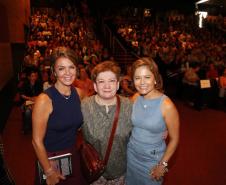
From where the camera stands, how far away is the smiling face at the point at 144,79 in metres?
2.07

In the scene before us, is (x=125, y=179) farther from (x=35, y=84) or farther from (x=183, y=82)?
(x=183, y=82)

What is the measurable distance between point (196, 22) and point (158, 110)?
17922 mm

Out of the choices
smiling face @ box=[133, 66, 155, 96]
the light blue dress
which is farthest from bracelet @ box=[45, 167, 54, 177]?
smiling face @ box=[133, 66, 155, 96]

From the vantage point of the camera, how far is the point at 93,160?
6.54 ft

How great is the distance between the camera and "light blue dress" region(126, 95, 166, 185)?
2.07 m

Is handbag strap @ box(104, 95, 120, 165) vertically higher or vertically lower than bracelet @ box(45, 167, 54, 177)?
higher

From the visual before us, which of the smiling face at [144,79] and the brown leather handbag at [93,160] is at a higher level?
the smiling face at [144,79]

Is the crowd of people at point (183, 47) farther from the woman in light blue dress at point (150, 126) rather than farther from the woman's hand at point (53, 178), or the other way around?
the woman's hand at point (53, 178)

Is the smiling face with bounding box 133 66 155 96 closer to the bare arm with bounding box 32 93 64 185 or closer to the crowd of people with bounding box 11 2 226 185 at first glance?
the crowd of people with bounding box 11 2 226 185

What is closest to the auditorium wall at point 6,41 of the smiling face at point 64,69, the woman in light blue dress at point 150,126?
the smiling face at point 64,69

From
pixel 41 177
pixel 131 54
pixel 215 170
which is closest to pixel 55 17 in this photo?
pixel 131 54

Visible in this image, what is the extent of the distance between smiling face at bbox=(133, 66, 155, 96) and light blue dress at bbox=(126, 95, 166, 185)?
11 centimetres

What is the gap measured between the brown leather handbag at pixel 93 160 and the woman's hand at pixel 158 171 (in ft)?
1.35

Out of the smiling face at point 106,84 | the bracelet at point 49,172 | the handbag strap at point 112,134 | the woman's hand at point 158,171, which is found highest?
the smiling face at point 106,84
